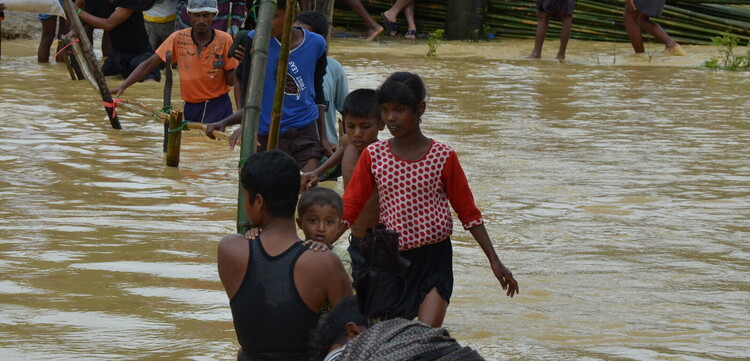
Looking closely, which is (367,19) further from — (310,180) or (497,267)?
(497,267)

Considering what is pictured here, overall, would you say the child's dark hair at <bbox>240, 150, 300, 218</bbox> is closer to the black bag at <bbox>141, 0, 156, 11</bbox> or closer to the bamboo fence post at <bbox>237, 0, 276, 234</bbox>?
the bamboo fence post at <bbox>237, 0, 276, 234</bbox>

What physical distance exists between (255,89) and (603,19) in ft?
35.7

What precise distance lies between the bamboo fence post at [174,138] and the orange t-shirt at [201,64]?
47 cm

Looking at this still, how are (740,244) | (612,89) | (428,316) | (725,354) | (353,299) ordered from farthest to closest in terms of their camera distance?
(612,89) < (740,244) < (725,354) < (428,316) < (353,299)

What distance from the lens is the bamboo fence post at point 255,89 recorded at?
3.76m

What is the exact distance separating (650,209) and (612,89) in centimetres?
483

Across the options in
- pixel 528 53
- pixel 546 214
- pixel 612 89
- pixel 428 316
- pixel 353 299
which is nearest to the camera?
pixel 353 299

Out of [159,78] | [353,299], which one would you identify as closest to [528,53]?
[159,78]

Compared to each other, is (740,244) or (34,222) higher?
(740,244)

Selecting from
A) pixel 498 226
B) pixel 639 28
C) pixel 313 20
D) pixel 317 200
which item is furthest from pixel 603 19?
pixel 317 200

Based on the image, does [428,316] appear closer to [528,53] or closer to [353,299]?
[353,299]

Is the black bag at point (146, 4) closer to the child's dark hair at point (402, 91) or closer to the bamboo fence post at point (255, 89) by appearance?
the bamboo fence post at point (255, 89)

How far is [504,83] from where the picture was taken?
11.2 metres

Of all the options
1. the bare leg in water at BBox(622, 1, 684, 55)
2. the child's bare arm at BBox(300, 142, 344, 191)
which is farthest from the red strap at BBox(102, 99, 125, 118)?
the bare leg in water at BBox(622, 1, 684, 55)
